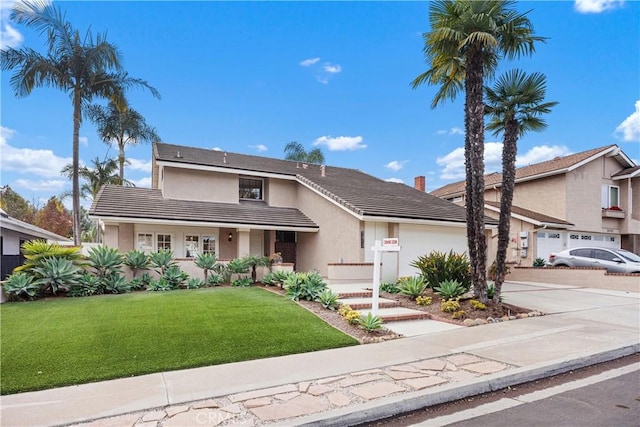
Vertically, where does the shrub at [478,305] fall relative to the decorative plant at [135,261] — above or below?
below

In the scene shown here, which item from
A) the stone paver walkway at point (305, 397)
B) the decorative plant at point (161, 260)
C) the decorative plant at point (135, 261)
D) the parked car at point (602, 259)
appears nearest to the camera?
the stone paver walkway at point (305, 397)

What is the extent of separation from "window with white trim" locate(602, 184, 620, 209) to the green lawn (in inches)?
1019

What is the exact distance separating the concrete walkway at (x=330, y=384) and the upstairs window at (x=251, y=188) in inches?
546

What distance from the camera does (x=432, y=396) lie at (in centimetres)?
472

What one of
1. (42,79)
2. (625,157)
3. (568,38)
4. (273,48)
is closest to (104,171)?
(42,79)

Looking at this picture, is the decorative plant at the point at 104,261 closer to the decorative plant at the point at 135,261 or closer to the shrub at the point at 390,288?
the decorative plant at the point at 135,261

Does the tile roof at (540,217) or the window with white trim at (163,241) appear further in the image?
the tile roof at (540,217)

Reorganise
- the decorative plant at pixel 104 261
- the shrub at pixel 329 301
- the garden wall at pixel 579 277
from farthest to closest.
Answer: the garden wall at pixel 579 277
the decorative plant at pixel 104 261
the shrub at pixel 329 301

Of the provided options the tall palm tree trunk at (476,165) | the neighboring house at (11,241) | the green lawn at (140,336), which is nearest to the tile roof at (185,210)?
the neighboring house at (11,241)

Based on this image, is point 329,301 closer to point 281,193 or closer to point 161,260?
point 161,260

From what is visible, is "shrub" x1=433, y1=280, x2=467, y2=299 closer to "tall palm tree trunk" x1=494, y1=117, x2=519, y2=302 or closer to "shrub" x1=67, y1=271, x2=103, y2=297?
"tall palm tree trunk" x1=494, y1=117, x2=519, y2=302

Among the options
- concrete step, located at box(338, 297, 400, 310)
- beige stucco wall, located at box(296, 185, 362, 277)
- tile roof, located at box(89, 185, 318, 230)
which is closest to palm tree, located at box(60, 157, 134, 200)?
tile roof, located at box(89, 185, 318, 230)

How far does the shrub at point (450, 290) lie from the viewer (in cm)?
1057

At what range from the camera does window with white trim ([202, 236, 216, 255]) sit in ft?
57.1
